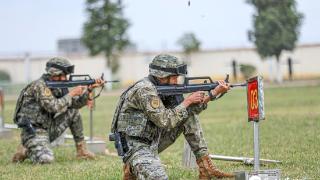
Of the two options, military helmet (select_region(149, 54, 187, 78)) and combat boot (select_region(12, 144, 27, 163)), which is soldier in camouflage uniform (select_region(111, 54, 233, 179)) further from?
combat boot (select_region(12, 144, 27, 163))

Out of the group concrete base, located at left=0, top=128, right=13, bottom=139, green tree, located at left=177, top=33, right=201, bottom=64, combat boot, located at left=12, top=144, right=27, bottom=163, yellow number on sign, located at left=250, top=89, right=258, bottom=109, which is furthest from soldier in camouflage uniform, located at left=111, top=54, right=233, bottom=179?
green tree, located at left=177, top=33, right=201, bottom=64

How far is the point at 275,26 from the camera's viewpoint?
29.6m

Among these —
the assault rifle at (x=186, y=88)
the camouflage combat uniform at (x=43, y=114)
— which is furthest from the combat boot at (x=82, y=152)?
the assault rifle at (x=186, y=88)

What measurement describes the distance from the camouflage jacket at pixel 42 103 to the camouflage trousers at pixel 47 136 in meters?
0.11

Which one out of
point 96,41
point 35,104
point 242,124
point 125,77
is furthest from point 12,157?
point 125,77

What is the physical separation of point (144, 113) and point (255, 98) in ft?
4.05

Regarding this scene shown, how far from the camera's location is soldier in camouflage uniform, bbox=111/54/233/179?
24.9 feet

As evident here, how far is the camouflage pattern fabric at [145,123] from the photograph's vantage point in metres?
7.56

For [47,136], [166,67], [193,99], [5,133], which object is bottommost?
[5,133]

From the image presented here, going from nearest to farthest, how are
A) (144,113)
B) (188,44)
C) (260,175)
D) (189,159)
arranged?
(260,175) < (144,113) < (189,159) < (188,44)

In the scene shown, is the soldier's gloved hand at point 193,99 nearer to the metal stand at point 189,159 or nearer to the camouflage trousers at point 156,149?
the camouflage trousers at point 156,149

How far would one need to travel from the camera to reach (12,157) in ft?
38.3

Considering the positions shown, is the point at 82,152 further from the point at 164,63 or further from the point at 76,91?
the point at 164,63

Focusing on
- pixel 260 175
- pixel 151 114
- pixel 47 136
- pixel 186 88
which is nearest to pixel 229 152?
pixel 47 136
